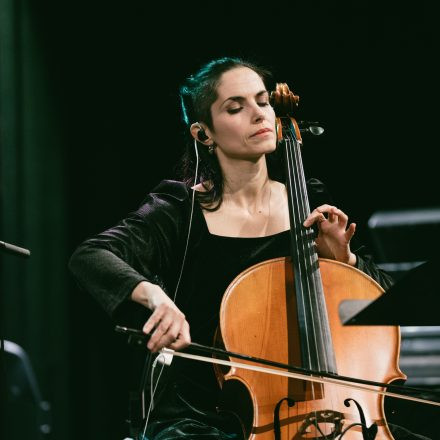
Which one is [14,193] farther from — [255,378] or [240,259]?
[255,378]

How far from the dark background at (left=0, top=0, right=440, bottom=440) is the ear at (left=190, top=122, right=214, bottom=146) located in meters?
1.09

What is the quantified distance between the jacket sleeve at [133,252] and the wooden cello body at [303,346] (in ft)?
0.87

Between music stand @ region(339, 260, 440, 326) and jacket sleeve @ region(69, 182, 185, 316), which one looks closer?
music stand @ region(339, 260, 440, 326)

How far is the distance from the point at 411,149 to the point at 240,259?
68.4 inches

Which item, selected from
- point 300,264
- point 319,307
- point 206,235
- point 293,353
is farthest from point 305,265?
point 206,235

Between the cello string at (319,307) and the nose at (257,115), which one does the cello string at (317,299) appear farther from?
the nose at (257,115)

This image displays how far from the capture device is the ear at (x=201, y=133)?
2.04 m

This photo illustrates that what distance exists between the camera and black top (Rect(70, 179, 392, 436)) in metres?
1.65

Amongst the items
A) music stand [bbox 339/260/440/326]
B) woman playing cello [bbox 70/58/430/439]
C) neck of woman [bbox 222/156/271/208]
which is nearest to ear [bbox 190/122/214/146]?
woman playing cello [bbox 70/58/430/439]

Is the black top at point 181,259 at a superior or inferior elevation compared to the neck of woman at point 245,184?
inferior

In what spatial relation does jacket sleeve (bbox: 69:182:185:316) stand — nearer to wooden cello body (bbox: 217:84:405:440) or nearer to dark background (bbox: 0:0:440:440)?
wooden cello body (bbox: 217:84:405:440)

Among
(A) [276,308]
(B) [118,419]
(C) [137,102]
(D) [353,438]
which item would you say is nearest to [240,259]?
(A) [276,308]

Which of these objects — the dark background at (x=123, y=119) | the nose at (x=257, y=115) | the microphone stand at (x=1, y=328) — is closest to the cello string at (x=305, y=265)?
the nose at (x=257, y=115)

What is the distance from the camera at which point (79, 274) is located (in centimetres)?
162
